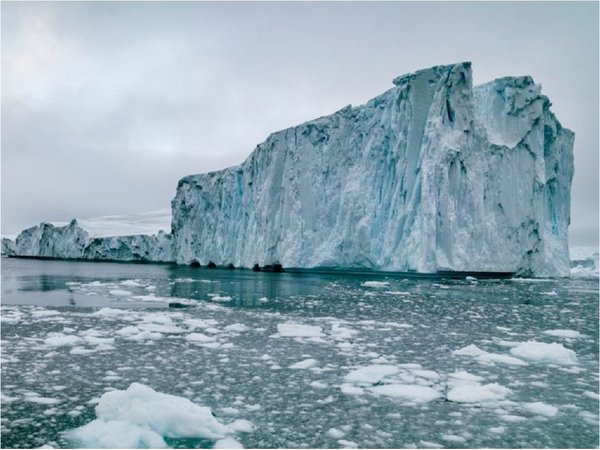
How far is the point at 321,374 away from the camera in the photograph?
5531 mm

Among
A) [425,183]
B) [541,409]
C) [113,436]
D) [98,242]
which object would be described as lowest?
[541,409]

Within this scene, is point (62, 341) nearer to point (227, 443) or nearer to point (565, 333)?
point (227, 443)

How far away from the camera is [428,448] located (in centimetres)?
350

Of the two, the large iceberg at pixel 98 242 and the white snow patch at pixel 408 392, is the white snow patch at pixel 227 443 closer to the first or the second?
the white snow patch at pixel 408 392

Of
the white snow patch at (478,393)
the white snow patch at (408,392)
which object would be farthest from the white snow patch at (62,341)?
the white snow patch at (478,393)

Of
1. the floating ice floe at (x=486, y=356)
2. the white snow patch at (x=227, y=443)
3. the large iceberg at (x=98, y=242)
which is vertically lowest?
the white snow patch at (x=227, y=443)

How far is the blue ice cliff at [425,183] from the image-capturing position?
88.6 ft

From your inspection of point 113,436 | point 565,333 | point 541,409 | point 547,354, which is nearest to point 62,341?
point 113,436

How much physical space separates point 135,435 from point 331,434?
4.72 feet

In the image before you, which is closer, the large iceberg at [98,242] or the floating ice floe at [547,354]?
the floating ice floe at [547,354]

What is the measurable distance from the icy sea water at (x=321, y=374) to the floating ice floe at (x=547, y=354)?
2 cm

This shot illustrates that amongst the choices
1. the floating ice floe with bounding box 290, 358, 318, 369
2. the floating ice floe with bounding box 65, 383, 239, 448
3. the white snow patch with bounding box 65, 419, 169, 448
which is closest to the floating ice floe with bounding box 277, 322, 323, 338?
the floating ice floe with bounding box 290, 358, 318, 369

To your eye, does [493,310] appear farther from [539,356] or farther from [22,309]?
[22,309]

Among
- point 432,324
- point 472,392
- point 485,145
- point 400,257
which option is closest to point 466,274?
point 400,257
